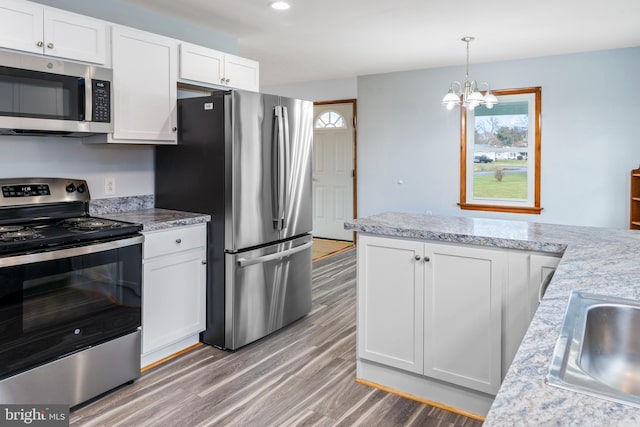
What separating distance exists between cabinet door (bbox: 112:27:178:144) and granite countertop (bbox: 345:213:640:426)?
4.88 feet

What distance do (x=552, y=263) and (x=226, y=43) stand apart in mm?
3301

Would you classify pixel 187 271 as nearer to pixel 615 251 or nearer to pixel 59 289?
pixel 59 289

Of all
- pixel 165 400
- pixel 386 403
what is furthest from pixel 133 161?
pixel 386 403

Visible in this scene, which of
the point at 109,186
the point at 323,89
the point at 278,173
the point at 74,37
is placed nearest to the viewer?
the point at 74,37

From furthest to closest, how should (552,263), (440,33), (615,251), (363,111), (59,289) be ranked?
(363,111)
(440,33)
(59,289)
(552,263)
(615,251)

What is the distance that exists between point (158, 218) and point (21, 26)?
1.24 meters

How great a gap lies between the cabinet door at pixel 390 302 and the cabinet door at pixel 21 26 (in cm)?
200

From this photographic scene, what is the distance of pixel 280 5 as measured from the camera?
324 centimetres

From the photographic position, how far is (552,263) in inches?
77.6

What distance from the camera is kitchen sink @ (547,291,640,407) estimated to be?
104cm

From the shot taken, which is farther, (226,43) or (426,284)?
(226,43)

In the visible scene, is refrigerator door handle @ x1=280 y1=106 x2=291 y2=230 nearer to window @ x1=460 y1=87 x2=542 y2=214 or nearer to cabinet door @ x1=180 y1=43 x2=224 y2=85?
cabinet door @ x1=180 y1=43 x2=224 y2=85

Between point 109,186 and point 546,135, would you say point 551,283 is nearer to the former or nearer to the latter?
point 109,186

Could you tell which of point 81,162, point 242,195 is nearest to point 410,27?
point 242,195
